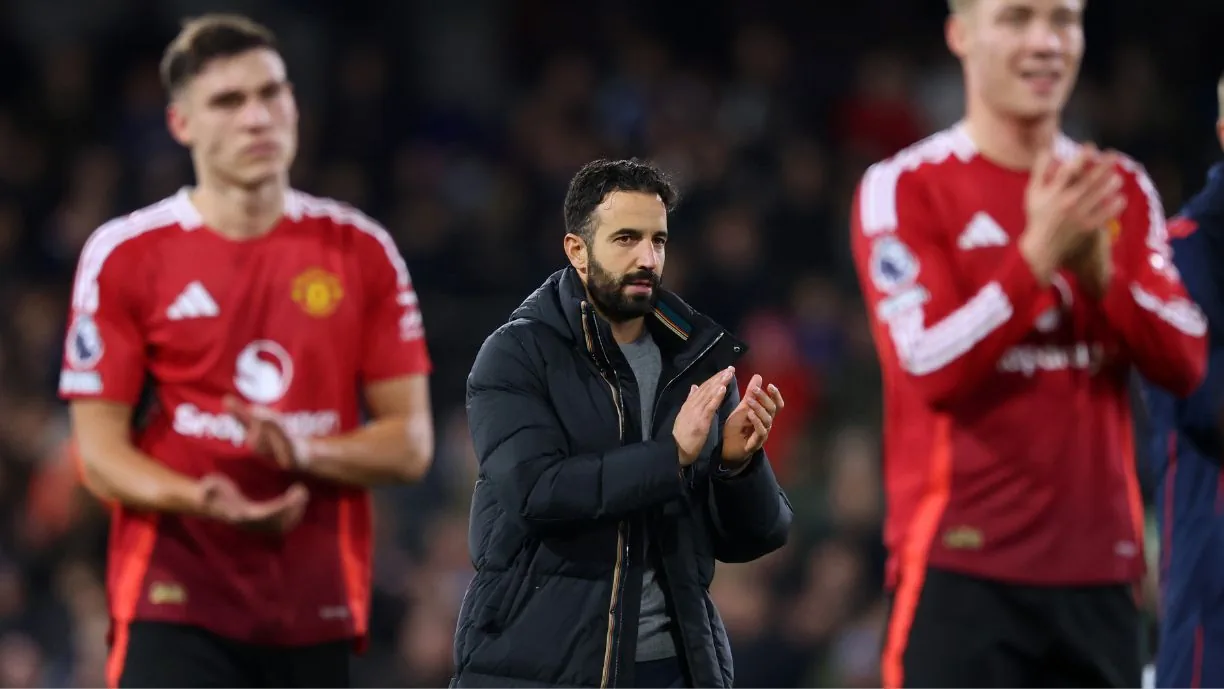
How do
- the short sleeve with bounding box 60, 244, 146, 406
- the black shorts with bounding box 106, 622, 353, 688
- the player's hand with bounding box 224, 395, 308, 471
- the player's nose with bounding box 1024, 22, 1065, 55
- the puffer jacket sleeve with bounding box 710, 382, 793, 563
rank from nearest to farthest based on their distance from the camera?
the puffer jacket sleeve with bounding box 710, 382, 793, 563 < the player's nose with bounding box 1024, 22, 1065, 55 < the player's hand with bounding box 224, 395, 308, 471 < the black shorts with bounding box 106, 622, 353, 688 < the short sleeve with bounding box 60, 244, 146, 406

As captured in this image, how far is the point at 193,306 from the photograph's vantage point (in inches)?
186

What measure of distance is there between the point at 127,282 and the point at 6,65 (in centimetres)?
714

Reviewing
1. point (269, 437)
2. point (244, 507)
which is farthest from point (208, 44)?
point (244, 507)

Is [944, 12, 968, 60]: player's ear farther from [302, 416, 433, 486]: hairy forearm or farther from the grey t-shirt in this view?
[302, 416, 433, 486]: hairy forearm

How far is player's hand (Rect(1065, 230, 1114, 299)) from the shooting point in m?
4.09

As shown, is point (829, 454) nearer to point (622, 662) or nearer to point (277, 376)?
point (277, 376)

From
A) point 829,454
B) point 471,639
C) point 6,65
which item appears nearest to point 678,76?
point 829,454

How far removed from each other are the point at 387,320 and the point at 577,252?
1467mm

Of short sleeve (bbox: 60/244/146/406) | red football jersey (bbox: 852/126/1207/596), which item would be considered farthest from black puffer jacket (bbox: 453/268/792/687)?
short sleeve (bbox: 60/244/146/406)

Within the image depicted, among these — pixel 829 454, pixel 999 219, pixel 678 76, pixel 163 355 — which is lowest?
pixel 829 454

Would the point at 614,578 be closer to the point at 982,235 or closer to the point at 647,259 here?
the point at 647,259

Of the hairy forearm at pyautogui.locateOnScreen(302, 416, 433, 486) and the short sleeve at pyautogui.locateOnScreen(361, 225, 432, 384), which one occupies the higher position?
the short sleeve at pyautogui.locateOnScreen(361, 225, 432, 384)

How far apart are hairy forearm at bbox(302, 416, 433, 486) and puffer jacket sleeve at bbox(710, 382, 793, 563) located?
4.45 ft

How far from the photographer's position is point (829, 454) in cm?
903
